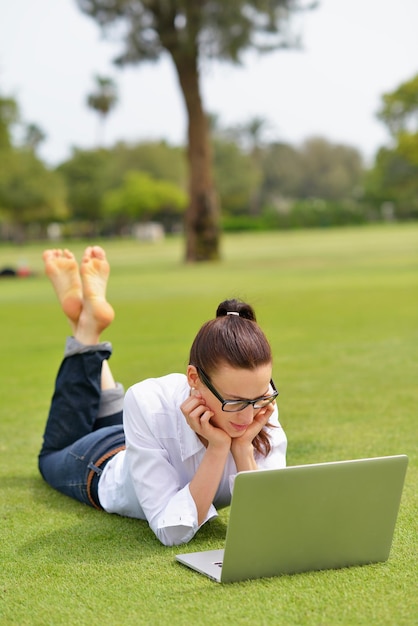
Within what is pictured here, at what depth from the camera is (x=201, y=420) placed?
11.2ft

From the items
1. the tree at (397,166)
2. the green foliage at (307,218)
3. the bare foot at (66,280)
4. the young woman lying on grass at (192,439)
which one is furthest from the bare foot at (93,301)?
the green foliage at (307,218)

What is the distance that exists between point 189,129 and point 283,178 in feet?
315

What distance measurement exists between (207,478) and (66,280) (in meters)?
2.21

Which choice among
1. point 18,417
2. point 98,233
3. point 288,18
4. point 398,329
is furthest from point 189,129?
point 98,233

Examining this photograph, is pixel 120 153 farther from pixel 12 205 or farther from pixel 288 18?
pixel 288 18

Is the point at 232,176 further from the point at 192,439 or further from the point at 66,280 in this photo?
the point at 192,439

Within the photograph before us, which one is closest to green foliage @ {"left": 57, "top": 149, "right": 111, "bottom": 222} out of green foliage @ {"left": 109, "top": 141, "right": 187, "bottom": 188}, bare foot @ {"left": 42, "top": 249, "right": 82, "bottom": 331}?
green foliage @ {"left": 109, "top": 141, "right": 187, "bottom": 188}

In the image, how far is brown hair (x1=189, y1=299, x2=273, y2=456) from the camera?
3.31 meters

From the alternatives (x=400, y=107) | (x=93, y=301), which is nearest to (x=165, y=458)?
(x=93, y=301)

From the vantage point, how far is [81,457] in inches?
171

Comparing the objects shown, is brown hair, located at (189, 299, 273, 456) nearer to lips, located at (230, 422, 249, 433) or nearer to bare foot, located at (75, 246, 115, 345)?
lips, located at (230, 422, 249, 433)

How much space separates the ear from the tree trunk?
26.6 m

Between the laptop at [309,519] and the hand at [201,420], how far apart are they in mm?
397

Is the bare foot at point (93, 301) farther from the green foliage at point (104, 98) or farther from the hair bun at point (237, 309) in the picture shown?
the green foliage at point (104, 98)
